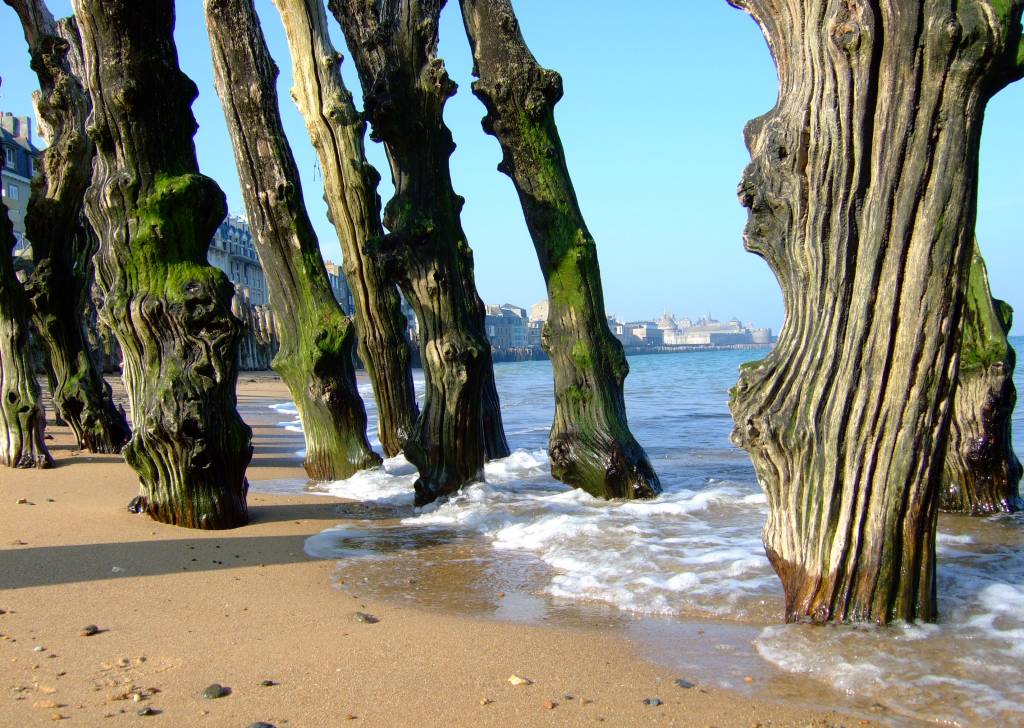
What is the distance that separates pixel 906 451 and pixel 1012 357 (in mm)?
3690

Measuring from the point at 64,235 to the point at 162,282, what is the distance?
453cm

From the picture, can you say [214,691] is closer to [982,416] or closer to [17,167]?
[982,416]

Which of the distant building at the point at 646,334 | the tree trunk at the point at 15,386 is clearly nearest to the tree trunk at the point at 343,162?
the tree trunk at the point at 15,386

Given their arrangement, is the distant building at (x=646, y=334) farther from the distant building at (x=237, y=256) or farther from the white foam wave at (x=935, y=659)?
the white foam wave at (x=935, y=659)

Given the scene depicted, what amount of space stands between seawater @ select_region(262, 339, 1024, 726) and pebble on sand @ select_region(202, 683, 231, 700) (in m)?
1.43

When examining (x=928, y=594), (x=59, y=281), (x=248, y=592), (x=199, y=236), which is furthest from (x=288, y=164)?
(x=928, y=594)

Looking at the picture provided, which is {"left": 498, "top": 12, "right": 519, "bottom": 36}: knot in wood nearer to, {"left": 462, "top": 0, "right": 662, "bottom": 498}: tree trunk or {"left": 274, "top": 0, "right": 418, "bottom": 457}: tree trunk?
{"left": 462, "top": 0, "right": 662, "bottom": 498}: tree trunk

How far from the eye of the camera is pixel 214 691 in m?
3.24

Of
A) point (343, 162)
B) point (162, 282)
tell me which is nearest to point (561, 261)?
point (343, 162)

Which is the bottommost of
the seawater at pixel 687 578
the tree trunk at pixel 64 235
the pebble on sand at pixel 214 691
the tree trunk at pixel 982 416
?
the seawater at pixel 687 578

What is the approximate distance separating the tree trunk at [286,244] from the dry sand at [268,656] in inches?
126

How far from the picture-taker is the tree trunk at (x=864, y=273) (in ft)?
11.3

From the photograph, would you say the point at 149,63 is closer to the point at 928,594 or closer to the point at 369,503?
the point at 369,503

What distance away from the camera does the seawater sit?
3441 millimetres
